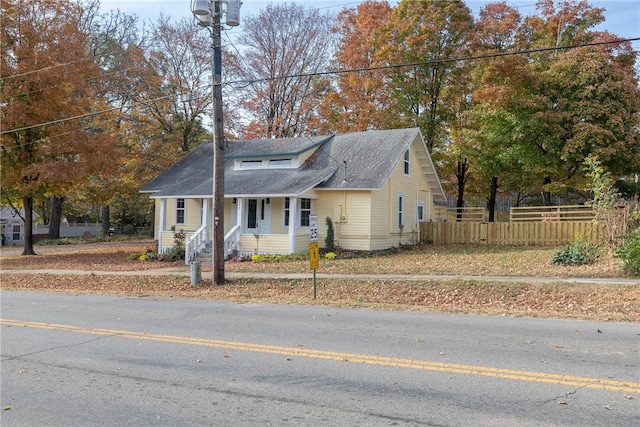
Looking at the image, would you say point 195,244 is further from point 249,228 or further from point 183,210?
point 183,210

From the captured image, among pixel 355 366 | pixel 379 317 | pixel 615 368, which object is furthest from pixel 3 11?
pixel 615 368

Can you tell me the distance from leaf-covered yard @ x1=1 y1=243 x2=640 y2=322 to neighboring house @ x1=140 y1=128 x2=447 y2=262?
2313mm

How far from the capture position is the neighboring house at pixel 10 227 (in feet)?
141

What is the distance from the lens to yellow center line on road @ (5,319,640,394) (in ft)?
19.0

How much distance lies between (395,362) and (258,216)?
64.4 feet

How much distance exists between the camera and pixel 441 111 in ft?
Answer: 115

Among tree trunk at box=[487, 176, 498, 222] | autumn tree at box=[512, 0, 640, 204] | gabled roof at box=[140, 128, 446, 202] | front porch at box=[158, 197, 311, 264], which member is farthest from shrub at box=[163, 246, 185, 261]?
tree trunk at box=[487, 176, 498, 222]

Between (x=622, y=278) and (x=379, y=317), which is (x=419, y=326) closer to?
(x=379, y=317)

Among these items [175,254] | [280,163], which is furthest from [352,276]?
[280,163]

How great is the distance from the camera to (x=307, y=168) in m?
26.1

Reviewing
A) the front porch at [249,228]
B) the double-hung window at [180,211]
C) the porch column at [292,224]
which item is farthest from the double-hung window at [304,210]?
the double-hung window at [180,211]

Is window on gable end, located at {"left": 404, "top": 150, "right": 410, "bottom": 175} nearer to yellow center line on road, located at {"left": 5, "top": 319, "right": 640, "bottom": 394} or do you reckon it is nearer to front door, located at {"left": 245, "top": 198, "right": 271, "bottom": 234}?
front door, located at {"left": 245, "top": 198, "right": 271, "bottom": 234}

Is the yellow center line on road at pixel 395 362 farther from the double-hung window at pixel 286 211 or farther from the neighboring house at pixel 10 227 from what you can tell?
the neighboring house at pixel 10 227

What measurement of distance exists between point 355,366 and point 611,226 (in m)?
12.5
